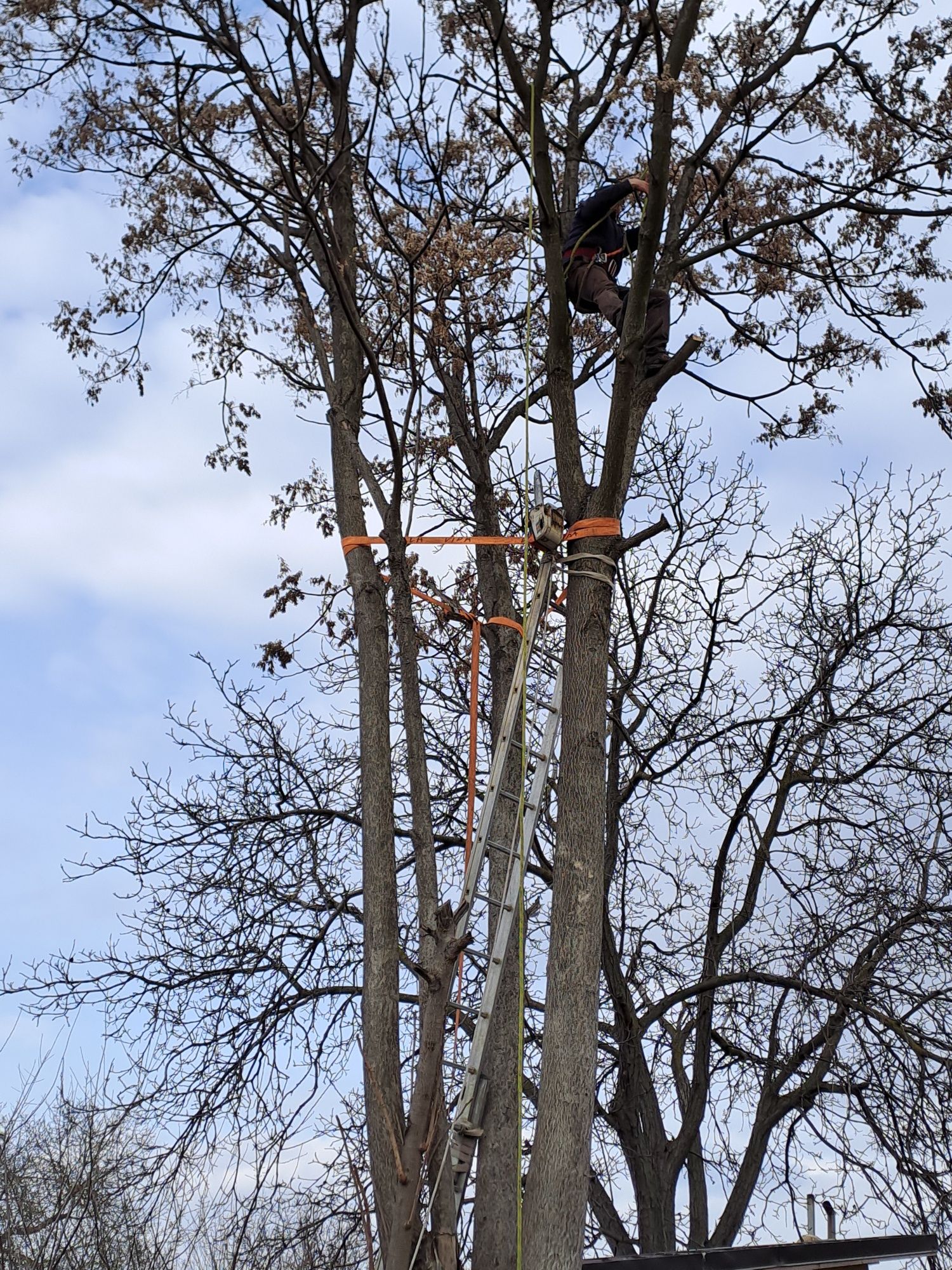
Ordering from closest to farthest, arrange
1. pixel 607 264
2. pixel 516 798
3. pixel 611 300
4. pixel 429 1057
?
pixel 429 1057, pixel 516 798, pixel 611 300, pixel 607 264

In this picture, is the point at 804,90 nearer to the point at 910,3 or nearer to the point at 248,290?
the point at 910,3

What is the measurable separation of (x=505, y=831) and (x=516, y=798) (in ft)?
0.76

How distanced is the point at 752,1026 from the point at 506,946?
3758 millimetres

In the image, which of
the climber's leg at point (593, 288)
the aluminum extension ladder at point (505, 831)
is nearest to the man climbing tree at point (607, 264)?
the climber's leg at point (593, 288)

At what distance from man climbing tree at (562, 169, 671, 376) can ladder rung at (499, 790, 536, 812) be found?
2.57 metres

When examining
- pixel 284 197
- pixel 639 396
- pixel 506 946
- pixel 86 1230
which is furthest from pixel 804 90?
pixel 86 1230

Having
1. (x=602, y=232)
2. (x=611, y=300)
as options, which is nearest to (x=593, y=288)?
(x=611, y=300)

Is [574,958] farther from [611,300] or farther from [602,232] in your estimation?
[602,232]

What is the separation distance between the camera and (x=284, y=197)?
7.42 metres

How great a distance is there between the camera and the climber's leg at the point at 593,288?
7.27m

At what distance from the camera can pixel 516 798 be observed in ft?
21.5

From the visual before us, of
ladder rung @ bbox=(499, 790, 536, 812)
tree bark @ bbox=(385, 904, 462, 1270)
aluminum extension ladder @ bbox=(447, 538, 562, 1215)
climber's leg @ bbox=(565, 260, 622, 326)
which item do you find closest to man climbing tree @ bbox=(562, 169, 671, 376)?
climber's leg @ bbox=(565, 260, 622, 326)

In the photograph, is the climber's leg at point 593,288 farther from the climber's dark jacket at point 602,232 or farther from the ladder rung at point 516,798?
the ladder rung at point 516,798

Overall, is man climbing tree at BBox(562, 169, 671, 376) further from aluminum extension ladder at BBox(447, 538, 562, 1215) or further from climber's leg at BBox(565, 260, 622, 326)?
aluminum extension ladder at BBox(447, 538, 562, 1215)
